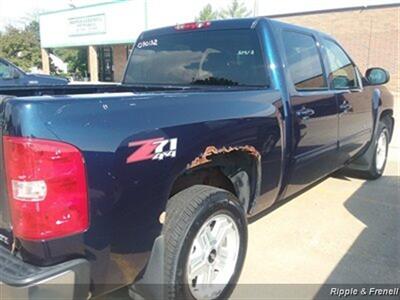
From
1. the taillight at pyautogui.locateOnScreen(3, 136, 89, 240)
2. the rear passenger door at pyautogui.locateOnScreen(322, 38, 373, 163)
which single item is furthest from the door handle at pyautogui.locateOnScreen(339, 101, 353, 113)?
the taillight at pyautogui.locateOnScreen(3, 136, 89, 240)

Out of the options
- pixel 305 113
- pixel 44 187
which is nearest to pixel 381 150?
pixel 305 113

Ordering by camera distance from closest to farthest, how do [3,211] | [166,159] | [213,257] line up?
[3,211]
[166,159]
[213,257]

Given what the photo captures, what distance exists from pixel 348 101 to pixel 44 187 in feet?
12.2

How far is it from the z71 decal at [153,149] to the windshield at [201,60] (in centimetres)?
145

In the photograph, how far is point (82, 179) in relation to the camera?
2.01 metres

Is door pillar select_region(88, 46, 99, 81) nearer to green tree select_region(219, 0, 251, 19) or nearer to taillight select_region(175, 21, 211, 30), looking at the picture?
green tree select_region(219, 0, 251, 19)

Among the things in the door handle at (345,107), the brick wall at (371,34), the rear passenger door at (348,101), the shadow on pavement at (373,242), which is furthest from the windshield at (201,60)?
the brick wall at (371,34)

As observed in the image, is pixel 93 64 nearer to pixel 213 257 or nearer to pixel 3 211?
pixel 213 257

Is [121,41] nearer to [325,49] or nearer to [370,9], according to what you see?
[370,9]

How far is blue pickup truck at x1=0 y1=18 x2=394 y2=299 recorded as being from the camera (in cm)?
196

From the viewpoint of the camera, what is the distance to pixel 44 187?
6.34 ft

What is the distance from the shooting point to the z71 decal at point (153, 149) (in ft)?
7.20

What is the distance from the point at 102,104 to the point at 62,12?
37021 millimetres

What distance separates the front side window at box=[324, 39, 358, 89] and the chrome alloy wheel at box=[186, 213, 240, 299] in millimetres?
2282
